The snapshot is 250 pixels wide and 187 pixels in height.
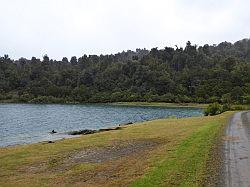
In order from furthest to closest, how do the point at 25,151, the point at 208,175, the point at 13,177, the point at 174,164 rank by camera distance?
the point at 25,151, the point at 13,177, the point at 174,164, the point at 208,175

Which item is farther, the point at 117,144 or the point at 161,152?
the point at 117,144

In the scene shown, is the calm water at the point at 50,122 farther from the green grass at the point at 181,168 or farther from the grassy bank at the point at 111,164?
the green grass at the point at 181,168

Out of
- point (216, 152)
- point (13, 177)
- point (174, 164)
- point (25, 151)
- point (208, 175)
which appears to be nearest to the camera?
point (208, 175)

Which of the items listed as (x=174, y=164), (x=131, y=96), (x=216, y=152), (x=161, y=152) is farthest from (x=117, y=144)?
(x=131, y=96)

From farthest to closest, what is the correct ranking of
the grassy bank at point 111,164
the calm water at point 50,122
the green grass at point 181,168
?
the calm water at point 50,122
the grassy bank at point 111,164
the green grass at point 181,168

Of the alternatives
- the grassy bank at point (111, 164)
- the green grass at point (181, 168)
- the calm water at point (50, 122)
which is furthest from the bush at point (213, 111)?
the green grass at point (181, 168)

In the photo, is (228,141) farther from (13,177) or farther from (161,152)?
(13,177)

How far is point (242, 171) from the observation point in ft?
62.4

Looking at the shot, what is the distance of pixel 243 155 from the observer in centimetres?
2352

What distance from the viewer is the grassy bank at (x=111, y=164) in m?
19.1

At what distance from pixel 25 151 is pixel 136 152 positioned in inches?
411

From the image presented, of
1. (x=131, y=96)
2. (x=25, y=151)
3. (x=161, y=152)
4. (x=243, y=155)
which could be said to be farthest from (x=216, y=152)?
(x=131, y=96)

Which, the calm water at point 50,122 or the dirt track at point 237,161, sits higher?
the dirt track at point 237,161

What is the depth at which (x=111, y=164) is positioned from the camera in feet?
80.1
